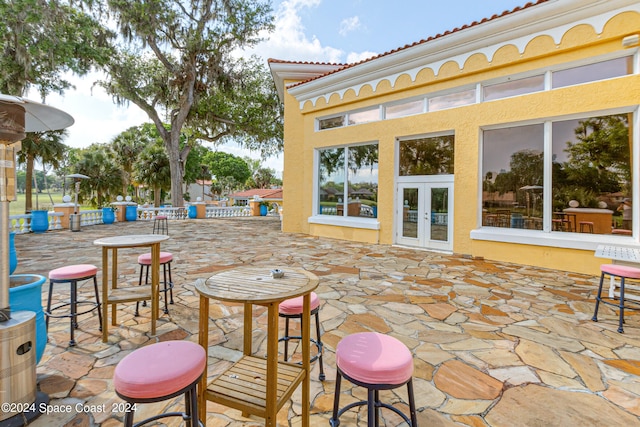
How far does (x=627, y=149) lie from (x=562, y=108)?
4.79 ft

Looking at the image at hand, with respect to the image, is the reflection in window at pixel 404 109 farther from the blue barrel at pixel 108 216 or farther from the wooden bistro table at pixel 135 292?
the blue barrel at pixel 108 216

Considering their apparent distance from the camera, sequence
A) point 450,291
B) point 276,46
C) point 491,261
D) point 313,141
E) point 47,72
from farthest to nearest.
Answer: point 276,46 → point 47,72 → point 313,141 → point 491,261 → point 450,291

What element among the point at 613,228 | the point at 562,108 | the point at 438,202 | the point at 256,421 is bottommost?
the point at 256,421

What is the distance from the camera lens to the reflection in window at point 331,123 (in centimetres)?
1063

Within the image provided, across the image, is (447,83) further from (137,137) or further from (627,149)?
(137,137)

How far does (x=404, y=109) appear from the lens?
358 inches

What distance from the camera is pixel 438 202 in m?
8.43

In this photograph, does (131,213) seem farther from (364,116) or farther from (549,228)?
(549,228)

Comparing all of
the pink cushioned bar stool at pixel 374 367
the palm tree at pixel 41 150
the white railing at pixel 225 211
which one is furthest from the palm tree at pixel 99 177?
the pink cushioned bar stool at pixel 374 367

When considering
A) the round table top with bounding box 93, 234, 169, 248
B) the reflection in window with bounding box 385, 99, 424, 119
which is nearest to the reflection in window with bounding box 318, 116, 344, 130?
the reflection in window with bounding box 385, 99, 424, 119

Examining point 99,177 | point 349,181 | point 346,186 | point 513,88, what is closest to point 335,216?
point 346,186

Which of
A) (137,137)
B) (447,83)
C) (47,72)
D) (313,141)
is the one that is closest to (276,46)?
(313,141)

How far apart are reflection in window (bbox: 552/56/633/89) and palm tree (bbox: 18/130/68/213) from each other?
24.1 m

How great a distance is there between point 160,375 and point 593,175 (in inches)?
333
